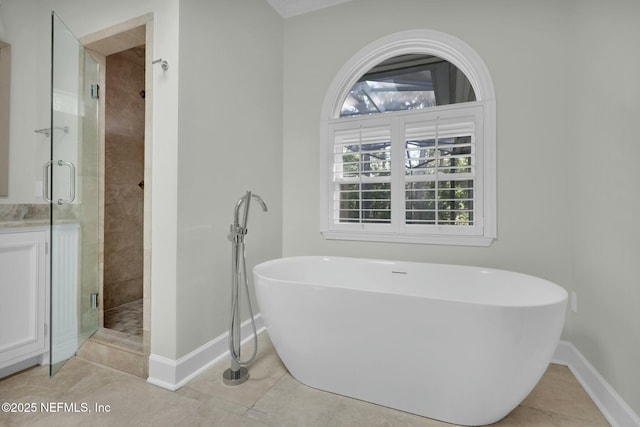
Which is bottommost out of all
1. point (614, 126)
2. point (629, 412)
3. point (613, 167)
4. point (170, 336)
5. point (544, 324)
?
point (629, 412)

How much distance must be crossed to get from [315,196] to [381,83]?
1111 mm

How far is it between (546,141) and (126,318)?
3.45 meters

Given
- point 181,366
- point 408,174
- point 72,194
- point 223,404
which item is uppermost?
point 408,174

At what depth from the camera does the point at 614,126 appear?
59.3 inches

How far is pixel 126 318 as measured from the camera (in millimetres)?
2574

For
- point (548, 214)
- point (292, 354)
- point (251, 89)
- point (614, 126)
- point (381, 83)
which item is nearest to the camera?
point (614, 126)

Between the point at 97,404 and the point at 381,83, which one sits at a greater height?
the point at 381,83

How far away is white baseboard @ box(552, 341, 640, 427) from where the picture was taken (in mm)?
1354

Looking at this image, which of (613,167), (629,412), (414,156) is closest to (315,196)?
(414,156)

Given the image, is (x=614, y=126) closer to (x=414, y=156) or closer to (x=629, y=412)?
(x=414, y=156)

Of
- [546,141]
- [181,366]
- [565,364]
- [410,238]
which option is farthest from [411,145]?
[181,366]

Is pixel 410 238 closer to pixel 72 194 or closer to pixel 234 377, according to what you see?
pixel 234 377

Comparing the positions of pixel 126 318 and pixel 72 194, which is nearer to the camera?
pixel 72 194

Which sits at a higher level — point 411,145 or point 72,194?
point 411,145
